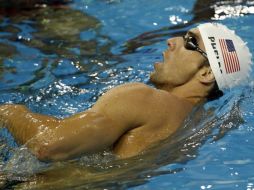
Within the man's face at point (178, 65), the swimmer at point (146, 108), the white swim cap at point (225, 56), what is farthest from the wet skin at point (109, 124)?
the white swim cap at point (225, 56)

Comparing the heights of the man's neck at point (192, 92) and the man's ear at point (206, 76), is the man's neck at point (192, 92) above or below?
below

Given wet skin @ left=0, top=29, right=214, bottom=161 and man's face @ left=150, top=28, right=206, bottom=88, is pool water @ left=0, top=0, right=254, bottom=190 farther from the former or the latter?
man's face @ left=150, top=28, right=206, bottom=88

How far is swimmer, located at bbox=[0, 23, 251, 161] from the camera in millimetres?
3176

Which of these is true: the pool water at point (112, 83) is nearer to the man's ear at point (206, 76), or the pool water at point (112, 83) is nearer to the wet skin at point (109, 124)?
the wet skin at point (109, 124)

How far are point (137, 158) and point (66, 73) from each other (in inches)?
89.0

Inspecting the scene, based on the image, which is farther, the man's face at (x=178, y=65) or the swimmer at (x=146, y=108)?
the man's face at (x=178, y=65)

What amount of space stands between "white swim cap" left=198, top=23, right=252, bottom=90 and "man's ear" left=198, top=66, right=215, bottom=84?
0.04m

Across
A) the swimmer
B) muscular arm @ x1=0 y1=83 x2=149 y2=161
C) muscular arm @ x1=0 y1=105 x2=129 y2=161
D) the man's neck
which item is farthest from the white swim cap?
muscular arm @ x1=0 y1=105 x2=129 y2=161

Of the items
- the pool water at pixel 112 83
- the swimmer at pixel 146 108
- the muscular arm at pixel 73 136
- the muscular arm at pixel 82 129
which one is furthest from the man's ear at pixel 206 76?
the muscular arm at pixel 73 136

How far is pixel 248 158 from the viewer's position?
3.39m

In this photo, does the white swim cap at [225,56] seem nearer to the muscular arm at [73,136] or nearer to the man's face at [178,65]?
the man's face at [178,65]

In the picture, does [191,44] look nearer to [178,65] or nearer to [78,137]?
[178,65]

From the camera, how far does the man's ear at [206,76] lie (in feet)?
12.8

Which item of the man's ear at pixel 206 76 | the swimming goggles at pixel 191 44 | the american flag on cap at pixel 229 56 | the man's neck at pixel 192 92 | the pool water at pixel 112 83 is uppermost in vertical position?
the swimming goggles at pixel 191 44
